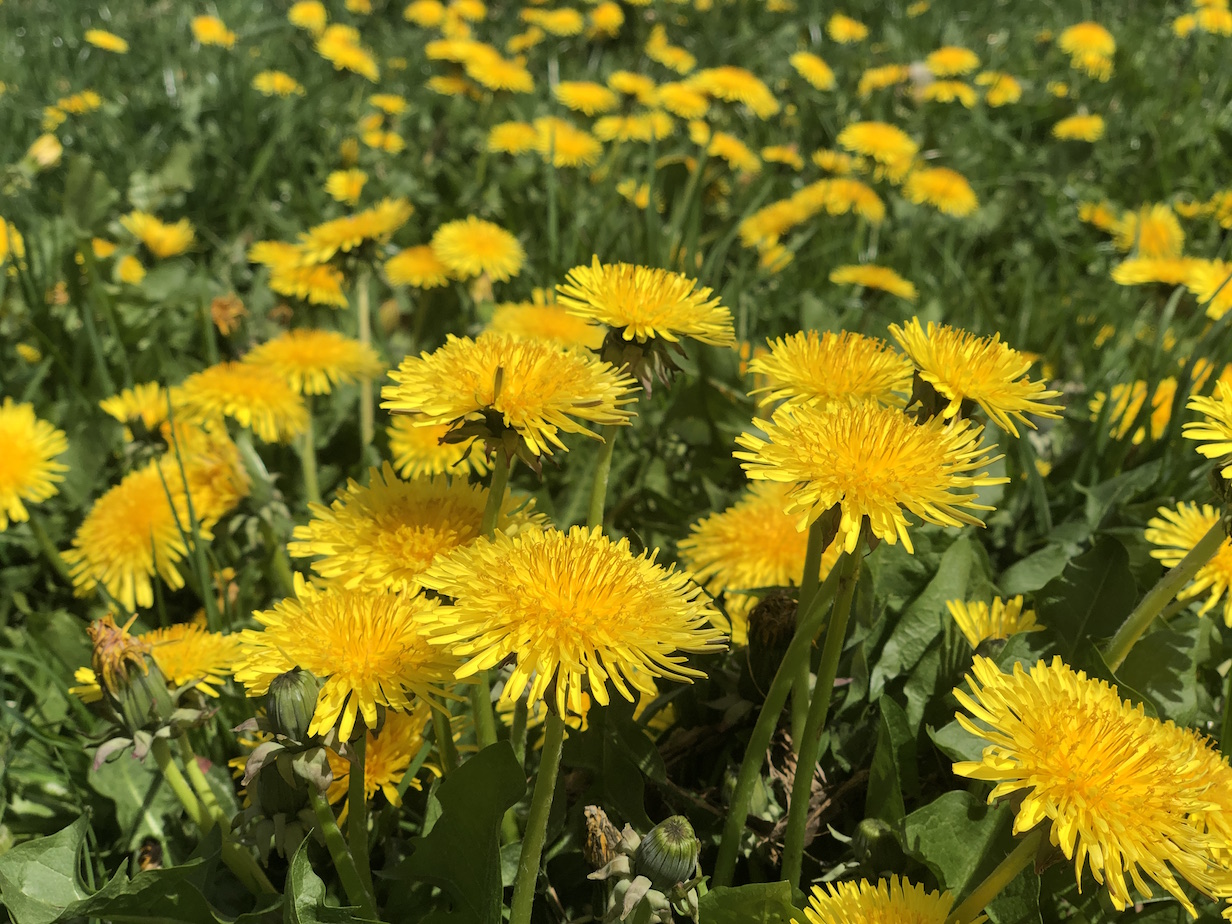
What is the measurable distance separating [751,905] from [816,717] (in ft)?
0.62

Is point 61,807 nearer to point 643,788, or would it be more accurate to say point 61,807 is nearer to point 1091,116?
point 643,788

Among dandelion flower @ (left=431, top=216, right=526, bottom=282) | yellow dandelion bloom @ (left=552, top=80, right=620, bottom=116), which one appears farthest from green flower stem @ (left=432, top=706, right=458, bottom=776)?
yellow dandelion bloom @ (left=552, top=80, right=620, bottom=116)

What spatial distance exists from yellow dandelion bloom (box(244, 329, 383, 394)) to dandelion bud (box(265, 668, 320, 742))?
1001mm

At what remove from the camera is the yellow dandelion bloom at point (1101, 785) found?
0.74 m

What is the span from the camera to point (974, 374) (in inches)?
39.3

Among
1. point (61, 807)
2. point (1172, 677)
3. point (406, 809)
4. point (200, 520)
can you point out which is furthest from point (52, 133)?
point (1172, 677)

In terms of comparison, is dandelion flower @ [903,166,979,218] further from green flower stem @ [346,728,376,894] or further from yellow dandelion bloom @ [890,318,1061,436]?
green flower stem @ [346,728,376,894]

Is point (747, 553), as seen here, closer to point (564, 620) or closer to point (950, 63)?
point (564, 620)

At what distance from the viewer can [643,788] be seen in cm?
110

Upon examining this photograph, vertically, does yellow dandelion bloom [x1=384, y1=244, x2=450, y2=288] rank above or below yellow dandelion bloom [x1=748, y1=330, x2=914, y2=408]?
below

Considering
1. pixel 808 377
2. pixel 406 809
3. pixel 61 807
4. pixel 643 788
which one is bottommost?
pixel 61 807

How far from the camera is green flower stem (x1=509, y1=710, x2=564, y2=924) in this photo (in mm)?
834

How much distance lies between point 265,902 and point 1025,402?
0.97 meters

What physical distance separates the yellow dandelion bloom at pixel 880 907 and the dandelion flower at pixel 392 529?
18.3 inches
